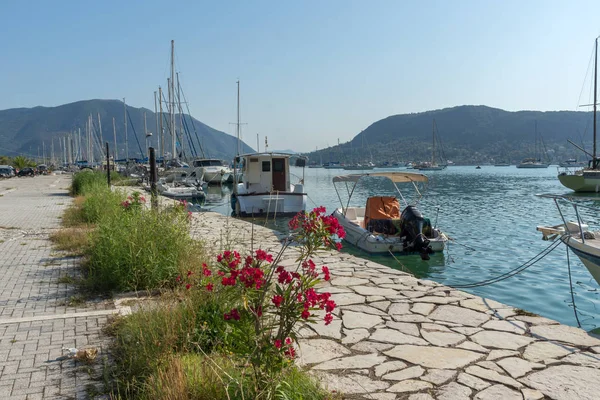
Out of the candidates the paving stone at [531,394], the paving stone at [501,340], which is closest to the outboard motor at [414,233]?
the paving stone at [501,340]

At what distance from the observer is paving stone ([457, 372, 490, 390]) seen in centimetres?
346

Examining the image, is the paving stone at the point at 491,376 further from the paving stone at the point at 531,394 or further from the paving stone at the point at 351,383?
the paving stone at the point at 351,383

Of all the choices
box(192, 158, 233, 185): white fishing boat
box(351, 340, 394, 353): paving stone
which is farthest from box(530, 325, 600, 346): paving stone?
box(192, 158, 233, 185): white fishing boat

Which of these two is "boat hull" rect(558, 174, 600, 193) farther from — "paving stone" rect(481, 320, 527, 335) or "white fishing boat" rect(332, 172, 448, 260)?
"paving stone" rect(481, 320, 527, 335)

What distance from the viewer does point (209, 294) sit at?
4160 millimetres

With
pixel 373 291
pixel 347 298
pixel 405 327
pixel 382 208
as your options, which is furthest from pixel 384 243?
pixel 405 327

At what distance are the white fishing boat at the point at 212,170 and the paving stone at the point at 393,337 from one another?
1319 inches

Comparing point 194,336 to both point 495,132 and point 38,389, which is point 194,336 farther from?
point 495,132

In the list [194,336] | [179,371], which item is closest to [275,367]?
[179,371]

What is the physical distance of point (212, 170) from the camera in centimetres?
3941

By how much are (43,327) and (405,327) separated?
142 inches

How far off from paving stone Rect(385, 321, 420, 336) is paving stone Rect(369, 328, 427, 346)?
79 mm

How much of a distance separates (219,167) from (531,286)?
1334 inches

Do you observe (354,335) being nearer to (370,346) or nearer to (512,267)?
(370,346)
